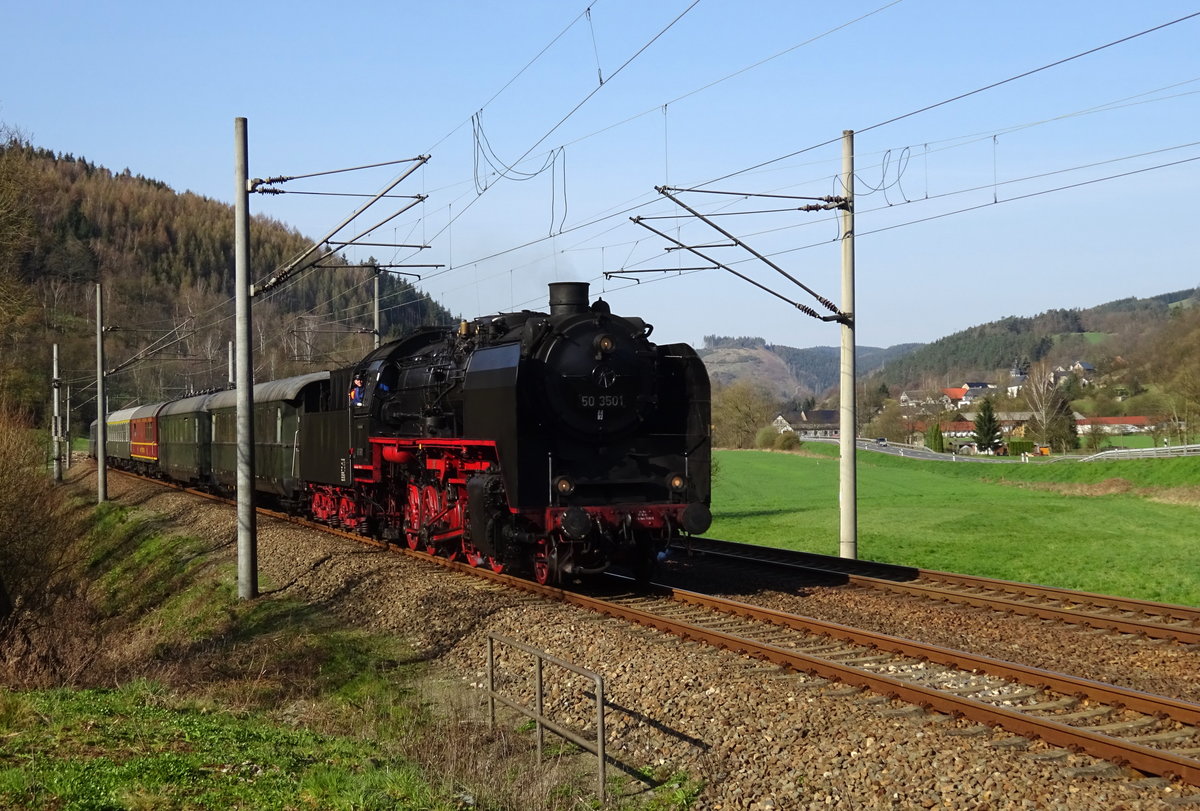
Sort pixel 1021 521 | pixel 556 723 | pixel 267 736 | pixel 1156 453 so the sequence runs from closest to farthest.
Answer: pixel 556 723 < pixel 267 736 < pixel 1021 521 < pixel 1156 453

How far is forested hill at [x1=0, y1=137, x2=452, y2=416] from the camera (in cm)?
7025

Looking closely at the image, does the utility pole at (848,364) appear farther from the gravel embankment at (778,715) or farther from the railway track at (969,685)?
the railway track at (969,685)

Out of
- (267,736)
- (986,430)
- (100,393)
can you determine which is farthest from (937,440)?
(267,736)

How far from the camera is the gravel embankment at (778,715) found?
6770 millimetres

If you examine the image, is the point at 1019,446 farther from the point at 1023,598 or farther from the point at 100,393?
the point at 1023,598

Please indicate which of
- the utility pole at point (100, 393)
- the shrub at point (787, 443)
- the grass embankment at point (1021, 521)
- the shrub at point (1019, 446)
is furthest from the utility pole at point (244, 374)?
the shrub at point (1019, 446)

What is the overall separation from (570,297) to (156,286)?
13117 centimetres

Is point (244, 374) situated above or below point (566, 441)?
above

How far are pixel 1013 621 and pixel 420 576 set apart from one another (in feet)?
27.9

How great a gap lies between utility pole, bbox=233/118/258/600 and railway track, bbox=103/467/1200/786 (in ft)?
19.5

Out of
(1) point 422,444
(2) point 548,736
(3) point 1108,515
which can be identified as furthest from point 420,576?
(3) point 1108,515

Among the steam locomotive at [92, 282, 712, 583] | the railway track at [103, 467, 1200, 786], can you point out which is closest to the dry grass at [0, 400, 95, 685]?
the steam locomotive at [92, 282, 712, 583]

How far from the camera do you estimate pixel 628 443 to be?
1478cm

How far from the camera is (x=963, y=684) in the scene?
919 centimetres
